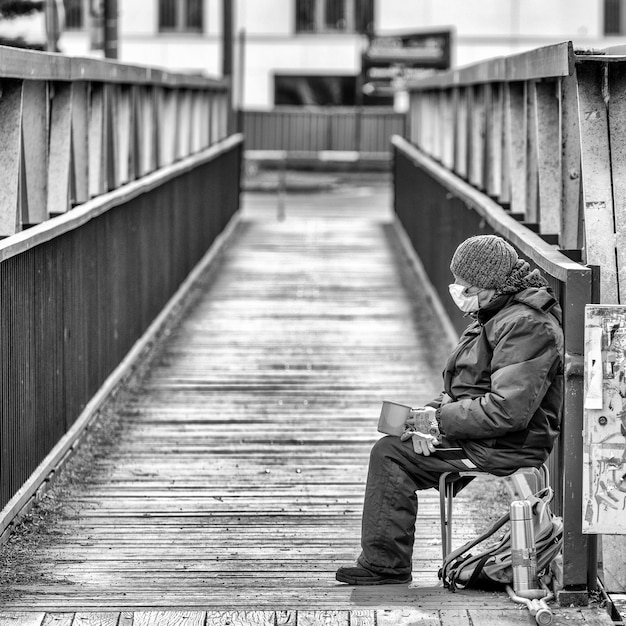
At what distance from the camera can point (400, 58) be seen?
32812 millimetres

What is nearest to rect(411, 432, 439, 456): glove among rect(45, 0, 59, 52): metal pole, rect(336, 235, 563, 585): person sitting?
rect(336, 235, 563, 585): person sitting

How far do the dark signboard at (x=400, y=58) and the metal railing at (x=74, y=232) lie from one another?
20.2m

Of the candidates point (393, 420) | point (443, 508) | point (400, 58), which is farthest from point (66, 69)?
point (400, 58)

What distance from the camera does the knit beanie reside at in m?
5.10

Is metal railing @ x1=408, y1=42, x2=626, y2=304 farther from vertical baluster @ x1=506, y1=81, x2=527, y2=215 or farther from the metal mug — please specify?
the metal mug

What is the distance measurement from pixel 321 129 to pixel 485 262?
29.1 meters

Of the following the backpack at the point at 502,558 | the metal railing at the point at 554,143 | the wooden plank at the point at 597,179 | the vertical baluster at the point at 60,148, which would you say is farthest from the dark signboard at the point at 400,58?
the backpack at the point at 502,558

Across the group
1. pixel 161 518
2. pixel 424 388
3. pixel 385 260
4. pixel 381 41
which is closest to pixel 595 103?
pixel 161 518

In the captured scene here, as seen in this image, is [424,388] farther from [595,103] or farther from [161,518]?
[595,103]

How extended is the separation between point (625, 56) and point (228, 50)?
16839 millimetres

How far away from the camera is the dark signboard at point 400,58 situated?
32375 mm

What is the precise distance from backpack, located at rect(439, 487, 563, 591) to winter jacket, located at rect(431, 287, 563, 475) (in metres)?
0.18

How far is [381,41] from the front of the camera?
3253 centimetres

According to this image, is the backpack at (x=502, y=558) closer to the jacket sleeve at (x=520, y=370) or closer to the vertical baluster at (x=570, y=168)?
the jacket sleeve at (x=520, y=370)
